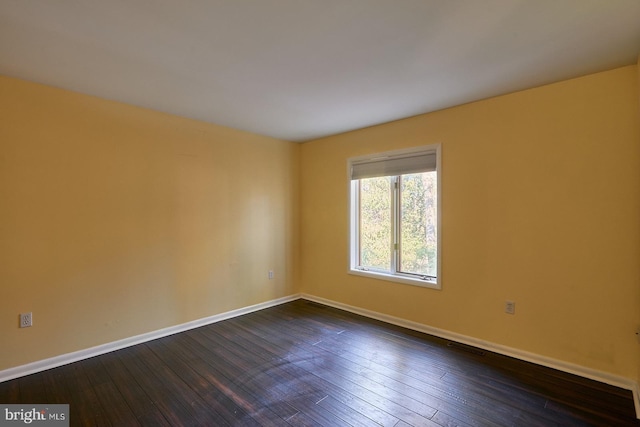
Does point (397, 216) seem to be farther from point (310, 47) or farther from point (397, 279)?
point (310, 47)

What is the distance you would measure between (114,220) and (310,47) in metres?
2.41

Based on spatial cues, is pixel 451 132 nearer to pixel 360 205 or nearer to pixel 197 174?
pixel 360 205

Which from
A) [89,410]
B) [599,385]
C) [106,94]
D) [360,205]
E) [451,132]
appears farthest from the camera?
[360,205]

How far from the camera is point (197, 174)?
338 centimetres

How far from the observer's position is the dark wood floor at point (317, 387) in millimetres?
1854

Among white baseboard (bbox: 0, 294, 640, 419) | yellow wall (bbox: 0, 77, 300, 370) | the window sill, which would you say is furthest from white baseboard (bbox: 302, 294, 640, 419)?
yellow wall (bbox: 0, 77, 300, 370)

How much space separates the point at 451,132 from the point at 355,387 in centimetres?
252

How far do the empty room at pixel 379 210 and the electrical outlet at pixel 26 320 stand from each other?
15mm

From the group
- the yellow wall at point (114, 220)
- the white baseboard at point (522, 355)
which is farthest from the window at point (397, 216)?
the yellow wall at point (114, 220)

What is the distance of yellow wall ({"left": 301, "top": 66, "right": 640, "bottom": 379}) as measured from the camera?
7.09 feet

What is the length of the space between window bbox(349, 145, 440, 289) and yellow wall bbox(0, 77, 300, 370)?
137cm

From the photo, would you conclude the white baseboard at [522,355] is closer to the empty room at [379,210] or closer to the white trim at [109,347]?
the empty room at [379,210]

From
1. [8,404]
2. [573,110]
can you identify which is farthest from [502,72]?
[8,404]

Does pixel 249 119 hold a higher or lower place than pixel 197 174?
higher
